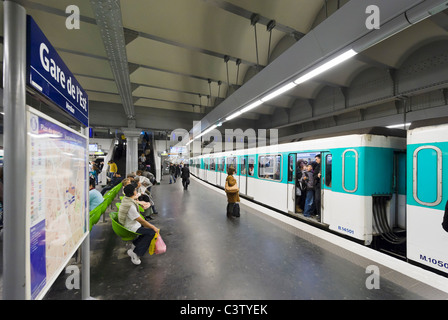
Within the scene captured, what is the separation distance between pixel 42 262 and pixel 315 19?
487 centimetres

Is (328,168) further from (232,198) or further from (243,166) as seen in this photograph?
(243,166)

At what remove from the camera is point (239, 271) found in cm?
264

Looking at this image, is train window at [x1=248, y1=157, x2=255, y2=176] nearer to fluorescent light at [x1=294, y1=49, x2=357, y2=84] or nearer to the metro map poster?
fluorescent light at [x1=294, y1=49, x2=357, y2=84]

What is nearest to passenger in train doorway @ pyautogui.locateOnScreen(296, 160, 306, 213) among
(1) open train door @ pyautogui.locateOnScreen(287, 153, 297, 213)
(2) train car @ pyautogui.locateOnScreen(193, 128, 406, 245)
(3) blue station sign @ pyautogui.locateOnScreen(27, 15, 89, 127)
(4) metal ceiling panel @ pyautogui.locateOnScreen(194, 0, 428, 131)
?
(1) open train door @ pyautogui.locateOnScreen(287, 153, 297, 213)

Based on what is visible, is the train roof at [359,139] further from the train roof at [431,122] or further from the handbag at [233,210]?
the handbag at [233,210]

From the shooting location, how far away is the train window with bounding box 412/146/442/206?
103 inches

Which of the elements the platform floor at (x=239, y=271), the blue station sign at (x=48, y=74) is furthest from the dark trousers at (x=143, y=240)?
the blue station sign at (x=48, y=74)

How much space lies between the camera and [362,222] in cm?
340

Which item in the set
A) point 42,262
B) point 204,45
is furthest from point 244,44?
point 42,262

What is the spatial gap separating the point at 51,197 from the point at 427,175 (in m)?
4.26

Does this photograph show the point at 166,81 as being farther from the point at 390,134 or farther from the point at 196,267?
the point at 390,134

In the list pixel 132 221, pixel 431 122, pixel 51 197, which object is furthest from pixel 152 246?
pixel 431 122

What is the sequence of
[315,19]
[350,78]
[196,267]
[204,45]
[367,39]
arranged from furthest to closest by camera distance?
[350,78] < [204,45] < [315,19] < [196,267] < [367,39]

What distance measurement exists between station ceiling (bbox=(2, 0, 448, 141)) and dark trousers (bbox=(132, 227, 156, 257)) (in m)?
2.94
